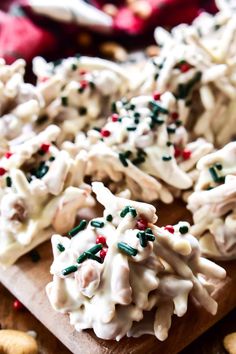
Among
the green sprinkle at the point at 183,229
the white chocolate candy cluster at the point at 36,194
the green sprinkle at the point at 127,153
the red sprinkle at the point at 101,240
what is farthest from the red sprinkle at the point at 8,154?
the green sprinkle at the point at 183,229

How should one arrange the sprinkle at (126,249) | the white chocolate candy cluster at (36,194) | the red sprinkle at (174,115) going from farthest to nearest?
the red sprinkle at (174,115)
the white chocolate candy cluster at (36,194)
the sprinkle at (126,249)

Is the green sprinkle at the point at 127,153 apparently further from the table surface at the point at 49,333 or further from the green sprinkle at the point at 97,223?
the table surface at the point at 49,333

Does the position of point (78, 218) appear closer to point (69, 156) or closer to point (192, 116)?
point (69, 156)

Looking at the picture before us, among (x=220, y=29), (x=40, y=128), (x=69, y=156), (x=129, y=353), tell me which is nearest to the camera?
(x=129, y=353)

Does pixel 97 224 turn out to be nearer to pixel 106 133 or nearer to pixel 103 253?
pixel 103 253

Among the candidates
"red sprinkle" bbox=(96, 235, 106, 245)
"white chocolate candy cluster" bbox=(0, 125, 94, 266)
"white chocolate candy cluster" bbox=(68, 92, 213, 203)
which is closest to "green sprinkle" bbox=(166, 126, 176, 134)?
"white chocolate candy cluster" bbox=(68, 92, 213, 203)

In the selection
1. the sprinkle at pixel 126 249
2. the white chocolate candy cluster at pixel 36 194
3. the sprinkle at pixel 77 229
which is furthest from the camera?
the white chocolate candy cluster at pixel 36 194

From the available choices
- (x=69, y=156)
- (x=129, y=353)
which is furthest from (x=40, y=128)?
(x=129, y=353)
